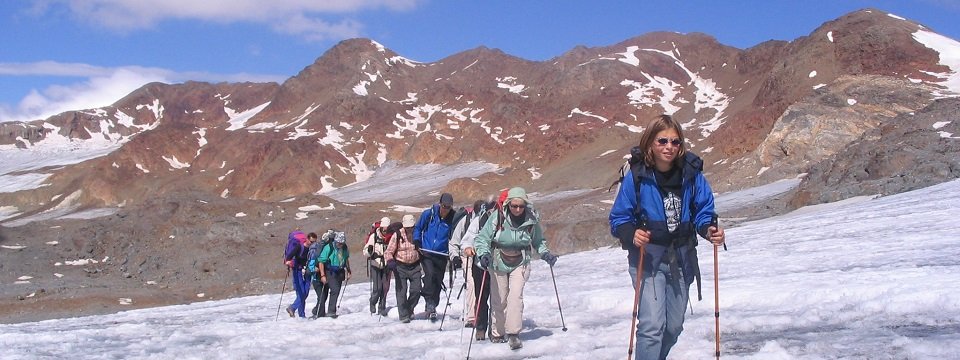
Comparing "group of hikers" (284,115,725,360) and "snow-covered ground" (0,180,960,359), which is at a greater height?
"group of hikers" (284,115,725,360)

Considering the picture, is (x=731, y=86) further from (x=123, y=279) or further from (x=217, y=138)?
(x=123, y=279)

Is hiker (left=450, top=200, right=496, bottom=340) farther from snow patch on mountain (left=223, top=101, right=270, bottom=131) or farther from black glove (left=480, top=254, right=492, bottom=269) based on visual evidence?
snow patch on mountain (left=223, top=101, right=270, bottom=131)

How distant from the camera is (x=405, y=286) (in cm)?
1102

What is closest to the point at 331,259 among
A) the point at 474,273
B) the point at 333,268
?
the point at 333,268

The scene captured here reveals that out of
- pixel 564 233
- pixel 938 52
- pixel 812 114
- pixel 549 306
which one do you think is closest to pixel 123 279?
pixel 564 233

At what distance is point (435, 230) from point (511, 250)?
2657 mm

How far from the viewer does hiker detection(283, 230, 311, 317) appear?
12578 mm

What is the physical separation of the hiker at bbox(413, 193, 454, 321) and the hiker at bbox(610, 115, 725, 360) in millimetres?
5255

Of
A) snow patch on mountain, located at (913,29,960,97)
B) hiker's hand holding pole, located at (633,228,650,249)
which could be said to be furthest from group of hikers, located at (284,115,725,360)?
snow patch on mountain, located at (913,29,960,97)

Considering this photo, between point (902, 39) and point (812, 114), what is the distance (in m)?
29.5

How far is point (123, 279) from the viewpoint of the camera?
38594mm

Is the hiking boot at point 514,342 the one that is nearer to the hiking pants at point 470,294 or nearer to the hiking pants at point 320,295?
the hiking pants at point 470,294

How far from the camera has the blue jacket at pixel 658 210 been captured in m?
5.01

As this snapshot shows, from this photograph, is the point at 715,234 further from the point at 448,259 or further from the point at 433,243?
the point at 448,259
